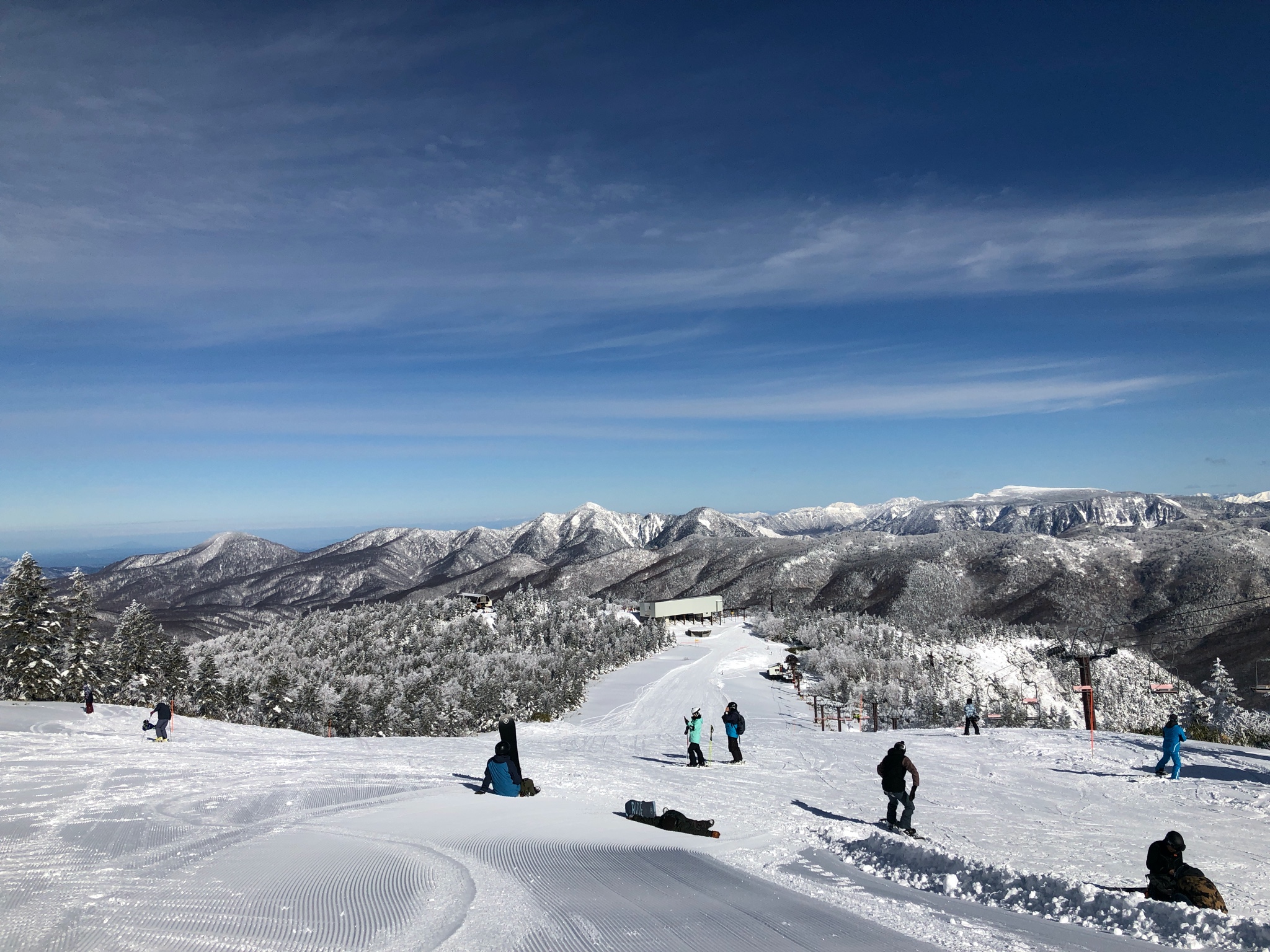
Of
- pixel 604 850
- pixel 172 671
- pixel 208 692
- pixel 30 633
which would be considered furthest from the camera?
pixel 172 671

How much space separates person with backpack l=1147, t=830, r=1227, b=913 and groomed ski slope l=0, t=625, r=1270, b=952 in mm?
656

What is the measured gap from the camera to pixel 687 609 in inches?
3364

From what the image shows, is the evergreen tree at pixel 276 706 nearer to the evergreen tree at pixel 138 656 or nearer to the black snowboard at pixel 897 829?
the evergreen tree at pixel 138 656

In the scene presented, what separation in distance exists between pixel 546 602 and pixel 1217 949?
69.8 meters

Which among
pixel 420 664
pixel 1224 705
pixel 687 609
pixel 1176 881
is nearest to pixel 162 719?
pixel 1176 881

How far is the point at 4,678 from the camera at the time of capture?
38000 mm

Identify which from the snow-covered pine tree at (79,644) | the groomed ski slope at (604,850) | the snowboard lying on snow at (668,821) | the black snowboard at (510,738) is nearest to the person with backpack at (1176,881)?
the groomed ski slope at (604,850)

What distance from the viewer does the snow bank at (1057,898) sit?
6.66 meters

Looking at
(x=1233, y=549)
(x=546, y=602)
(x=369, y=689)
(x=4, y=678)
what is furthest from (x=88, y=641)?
(x=1233, y=549)

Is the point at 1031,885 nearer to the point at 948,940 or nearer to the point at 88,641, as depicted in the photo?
the point at 948,940

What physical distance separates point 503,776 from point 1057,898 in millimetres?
9482

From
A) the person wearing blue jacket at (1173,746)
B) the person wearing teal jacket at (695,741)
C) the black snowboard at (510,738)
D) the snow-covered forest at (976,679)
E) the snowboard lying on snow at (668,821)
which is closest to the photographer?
the snowboard lying on snow at (668,821)

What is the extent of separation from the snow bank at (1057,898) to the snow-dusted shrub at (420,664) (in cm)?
2374

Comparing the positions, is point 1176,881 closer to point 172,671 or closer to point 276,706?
point 276,706
